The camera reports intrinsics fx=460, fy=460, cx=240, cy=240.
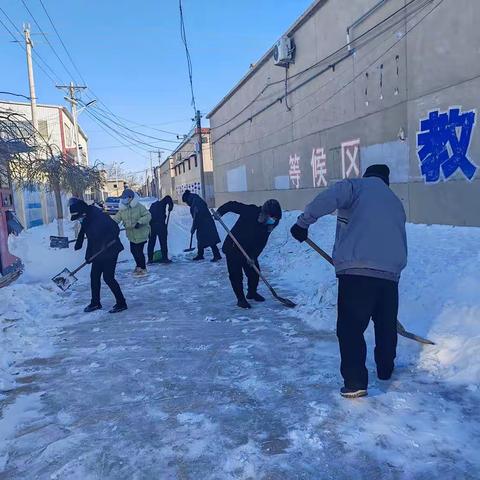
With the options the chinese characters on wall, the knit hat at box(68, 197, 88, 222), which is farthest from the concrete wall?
the knit hat at box(68, 197, 88, 222)

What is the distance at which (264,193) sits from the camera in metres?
16.5

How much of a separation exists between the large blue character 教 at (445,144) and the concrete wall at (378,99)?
28 mm

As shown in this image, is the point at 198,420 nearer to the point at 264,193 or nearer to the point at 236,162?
the point at 264,193

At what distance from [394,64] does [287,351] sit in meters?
5.76

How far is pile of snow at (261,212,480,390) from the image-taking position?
3.63 meters

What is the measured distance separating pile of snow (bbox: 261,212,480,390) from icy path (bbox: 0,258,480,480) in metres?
0.26

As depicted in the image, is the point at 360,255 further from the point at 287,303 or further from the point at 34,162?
the point at 34,162

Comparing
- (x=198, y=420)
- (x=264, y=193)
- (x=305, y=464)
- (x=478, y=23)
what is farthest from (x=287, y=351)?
(x=264, y=193)

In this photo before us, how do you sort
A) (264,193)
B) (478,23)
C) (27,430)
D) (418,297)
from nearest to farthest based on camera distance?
(27,430) → (418,297) → (478,23) → (264,193)

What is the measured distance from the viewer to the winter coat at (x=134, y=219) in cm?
818

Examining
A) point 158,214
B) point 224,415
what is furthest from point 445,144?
point 158,214

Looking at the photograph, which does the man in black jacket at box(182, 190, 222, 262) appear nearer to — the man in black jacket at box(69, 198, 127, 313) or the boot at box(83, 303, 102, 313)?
the man in black jacket at box(69, 198, 127, 313)

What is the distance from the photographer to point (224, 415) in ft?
10.2

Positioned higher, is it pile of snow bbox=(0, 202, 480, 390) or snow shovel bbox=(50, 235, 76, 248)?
snow shovel bbox=(50, 235, 76, 248)
